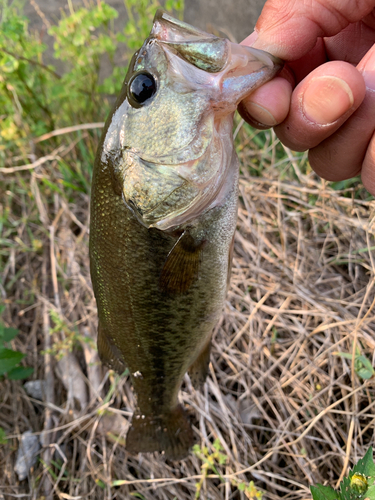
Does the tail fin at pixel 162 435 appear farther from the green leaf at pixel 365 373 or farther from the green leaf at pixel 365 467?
the green leaf at pixel 365 467

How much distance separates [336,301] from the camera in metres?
2.35

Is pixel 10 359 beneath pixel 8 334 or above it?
beneath

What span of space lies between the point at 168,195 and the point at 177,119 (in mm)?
276

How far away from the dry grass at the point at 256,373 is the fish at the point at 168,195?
2.87ft

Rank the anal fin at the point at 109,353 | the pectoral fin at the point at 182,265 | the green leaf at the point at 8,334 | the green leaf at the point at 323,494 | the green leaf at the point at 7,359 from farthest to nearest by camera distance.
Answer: the green leaf at the point at 8,334, the green leaf at the point at 7,359, the anal fin at the point at 109,353, the pectoral fin at the point at 182,265, the green leaf at the point at 323,494

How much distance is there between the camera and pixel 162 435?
6.75ft

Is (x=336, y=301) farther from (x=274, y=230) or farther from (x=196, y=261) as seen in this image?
(x=196, y=261)

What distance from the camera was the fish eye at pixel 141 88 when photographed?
4.37 feet

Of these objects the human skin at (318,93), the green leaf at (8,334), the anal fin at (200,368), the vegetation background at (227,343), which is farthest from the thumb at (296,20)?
the green leaf at (8,334)

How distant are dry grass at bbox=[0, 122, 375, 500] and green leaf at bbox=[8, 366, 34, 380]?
0.16 m

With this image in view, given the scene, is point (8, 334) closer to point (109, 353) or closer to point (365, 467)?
point (109, 353)

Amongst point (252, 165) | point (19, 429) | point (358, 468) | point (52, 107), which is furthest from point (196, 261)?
point (52, 107)

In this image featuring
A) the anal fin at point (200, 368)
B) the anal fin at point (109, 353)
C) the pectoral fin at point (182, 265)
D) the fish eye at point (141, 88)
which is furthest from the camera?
the anal fin at point (200, 368)

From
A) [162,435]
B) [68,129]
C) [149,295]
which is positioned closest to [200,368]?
[162,435]
